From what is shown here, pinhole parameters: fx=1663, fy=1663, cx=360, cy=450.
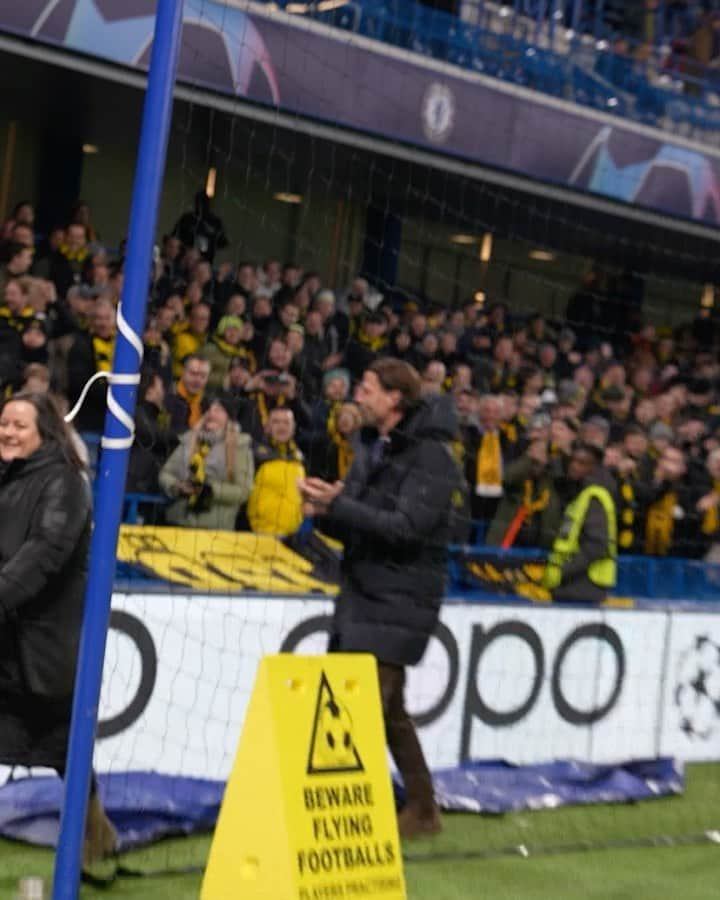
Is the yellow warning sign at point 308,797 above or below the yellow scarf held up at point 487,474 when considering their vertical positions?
below

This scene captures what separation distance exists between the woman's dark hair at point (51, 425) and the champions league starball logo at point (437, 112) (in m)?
9.75

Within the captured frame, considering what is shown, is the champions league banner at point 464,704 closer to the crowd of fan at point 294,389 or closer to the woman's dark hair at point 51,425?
the woman's dark hair at point 51,425

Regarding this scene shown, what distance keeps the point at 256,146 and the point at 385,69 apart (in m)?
1.32

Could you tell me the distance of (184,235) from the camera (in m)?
10.9

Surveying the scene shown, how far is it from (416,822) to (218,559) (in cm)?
252

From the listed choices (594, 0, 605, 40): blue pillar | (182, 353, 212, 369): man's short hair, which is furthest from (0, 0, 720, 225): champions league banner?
(182, 353, 212, 369): man's short hair

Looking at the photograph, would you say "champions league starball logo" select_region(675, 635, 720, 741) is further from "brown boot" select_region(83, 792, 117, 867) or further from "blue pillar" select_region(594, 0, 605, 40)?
"blue pillar" select_region(594, 0, 605, 40)

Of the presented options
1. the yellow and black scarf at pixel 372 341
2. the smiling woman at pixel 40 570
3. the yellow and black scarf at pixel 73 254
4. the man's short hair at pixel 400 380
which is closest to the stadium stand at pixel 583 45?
the yellow and black scarf at pixel 372 341

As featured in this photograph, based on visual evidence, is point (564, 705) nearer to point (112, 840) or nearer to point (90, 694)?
point (112, 840)

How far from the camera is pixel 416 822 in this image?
671cm

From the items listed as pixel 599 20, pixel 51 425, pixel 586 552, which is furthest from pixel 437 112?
pixel 51 425

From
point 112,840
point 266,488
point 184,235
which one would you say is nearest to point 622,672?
point 266,488

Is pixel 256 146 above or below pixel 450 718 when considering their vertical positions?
above

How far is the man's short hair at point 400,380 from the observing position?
6312 mm
